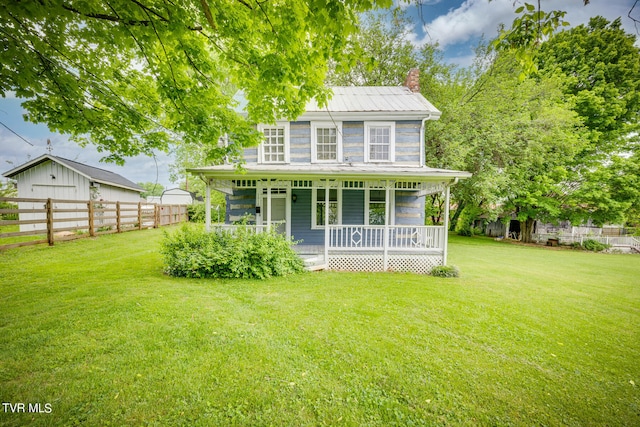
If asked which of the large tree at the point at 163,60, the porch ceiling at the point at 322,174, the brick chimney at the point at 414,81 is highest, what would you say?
the brick chimney at the point at 414,81

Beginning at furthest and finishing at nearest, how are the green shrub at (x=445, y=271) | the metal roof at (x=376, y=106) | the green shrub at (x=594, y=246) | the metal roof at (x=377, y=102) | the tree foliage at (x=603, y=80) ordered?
the tree foliage at (x=603, y=80) < the green shrub at (x=594, y=246) < the metal roof at (x=377, y=102) < the metal roof at (x=376, y=106) < the green shrub at (x=445, y=271)

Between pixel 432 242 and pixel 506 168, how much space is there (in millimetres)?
10920

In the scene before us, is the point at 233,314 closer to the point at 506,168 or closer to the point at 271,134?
the point at 271,134

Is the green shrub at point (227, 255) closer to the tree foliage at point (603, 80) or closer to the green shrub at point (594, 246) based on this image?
the green shrub at point (594, 246)

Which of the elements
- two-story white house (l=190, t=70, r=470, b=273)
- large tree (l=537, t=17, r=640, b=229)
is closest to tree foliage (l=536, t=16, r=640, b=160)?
large tree (l=537, t=17, r=640, b=229)

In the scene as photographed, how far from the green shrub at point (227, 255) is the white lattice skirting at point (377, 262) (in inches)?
60.2

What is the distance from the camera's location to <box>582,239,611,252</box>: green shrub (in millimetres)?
16469

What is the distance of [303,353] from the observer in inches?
129

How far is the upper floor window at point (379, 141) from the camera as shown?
988 cm

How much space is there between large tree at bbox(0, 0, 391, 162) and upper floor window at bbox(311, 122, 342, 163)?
189 inches

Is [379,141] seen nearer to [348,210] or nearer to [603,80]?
[348,210]

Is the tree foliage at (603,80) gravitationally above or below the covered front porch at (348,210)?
above

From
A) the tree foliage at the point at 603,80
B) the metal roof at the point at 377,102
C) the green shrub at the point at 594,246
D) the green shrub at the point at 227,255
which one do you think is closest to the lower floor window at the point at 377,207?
the metal roof at the point at 377,102

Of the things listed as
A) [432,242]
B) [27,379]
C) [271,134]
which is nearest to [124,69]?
[271,134]
